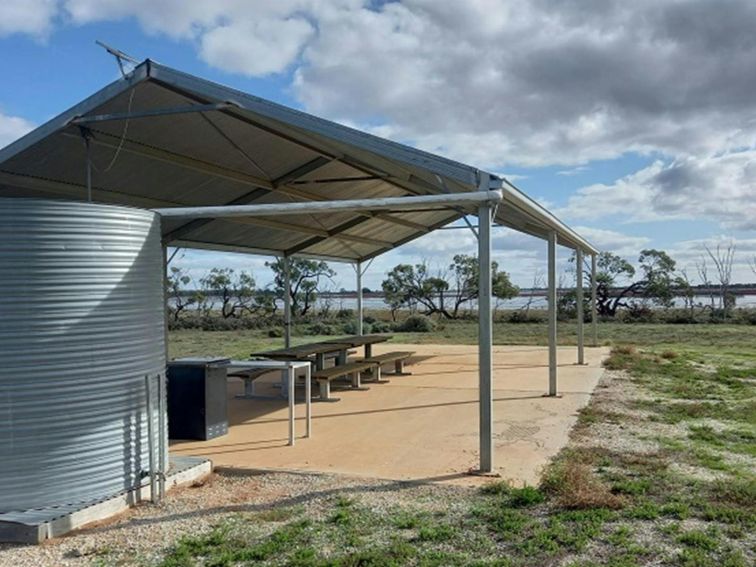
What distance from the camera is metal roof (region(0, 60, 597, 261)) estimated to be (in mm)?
6633

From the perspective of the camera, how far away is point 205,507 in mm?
4812

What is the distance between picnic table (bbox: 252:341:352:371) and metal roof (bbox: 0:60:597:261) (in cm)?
216

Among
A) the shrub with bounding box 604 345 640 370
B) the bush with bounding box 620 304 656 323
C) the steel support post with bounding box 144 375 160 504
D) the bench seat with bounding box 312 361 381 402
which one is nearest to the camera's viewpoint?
the steel support post with bounding box 144 375 160 504

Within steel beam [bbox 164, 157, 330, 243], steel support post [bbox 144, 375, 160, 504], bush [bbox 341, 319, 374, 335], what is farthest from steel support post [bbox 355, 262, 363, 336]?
steel support post [bbox 144, 375, 160, 504]

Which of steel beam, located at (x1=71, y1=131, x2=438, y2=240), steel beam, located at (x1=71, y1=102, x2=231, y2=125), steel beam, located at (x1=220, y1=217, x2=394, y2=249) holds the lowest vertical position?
steel beam, located at (x1=220, y1=217, x2=394, y2=249)

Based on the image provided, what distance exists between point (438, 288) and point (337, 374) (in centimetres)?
2202

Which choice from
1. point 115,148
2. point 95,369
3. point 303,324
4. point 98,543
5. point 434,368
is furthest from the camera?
point 303,324

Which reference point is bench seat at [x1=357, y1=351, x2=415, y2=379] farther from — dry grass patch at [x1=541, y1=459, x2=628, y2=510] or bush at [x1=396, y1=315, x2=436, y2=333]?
bush at [x1=396, y1=315, x2=436, y2=333]

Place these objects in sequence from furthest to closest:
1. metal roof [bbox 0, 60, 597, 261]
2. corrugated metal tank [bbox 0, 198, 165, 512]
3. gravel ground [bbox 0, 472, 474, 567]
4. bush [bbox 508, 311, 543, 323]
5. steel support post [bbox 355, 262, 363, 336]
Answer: bush [bbox 508, 311, 543, 323] < steel support post [bbox 355, 262, 363, 336] < metal roof [bbox 0, 60, 597, 261] < corrugated metal tank [bbox 0, 198, 165, 512] < gravel ground [bbox 0, 472, 474, 567]

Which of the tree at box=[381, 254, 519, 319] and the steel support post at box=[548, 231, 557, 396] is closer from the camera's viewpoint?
the steel support post at box=[548, 231, 557, 396]

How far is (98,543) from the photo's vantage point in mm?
4145

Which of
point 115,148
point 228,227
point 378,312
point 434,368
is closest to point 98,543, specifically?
point 115,148

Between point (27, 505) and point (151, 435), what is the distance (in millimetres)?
911

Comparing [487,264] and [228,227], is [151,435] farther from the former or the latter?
[228,227]
